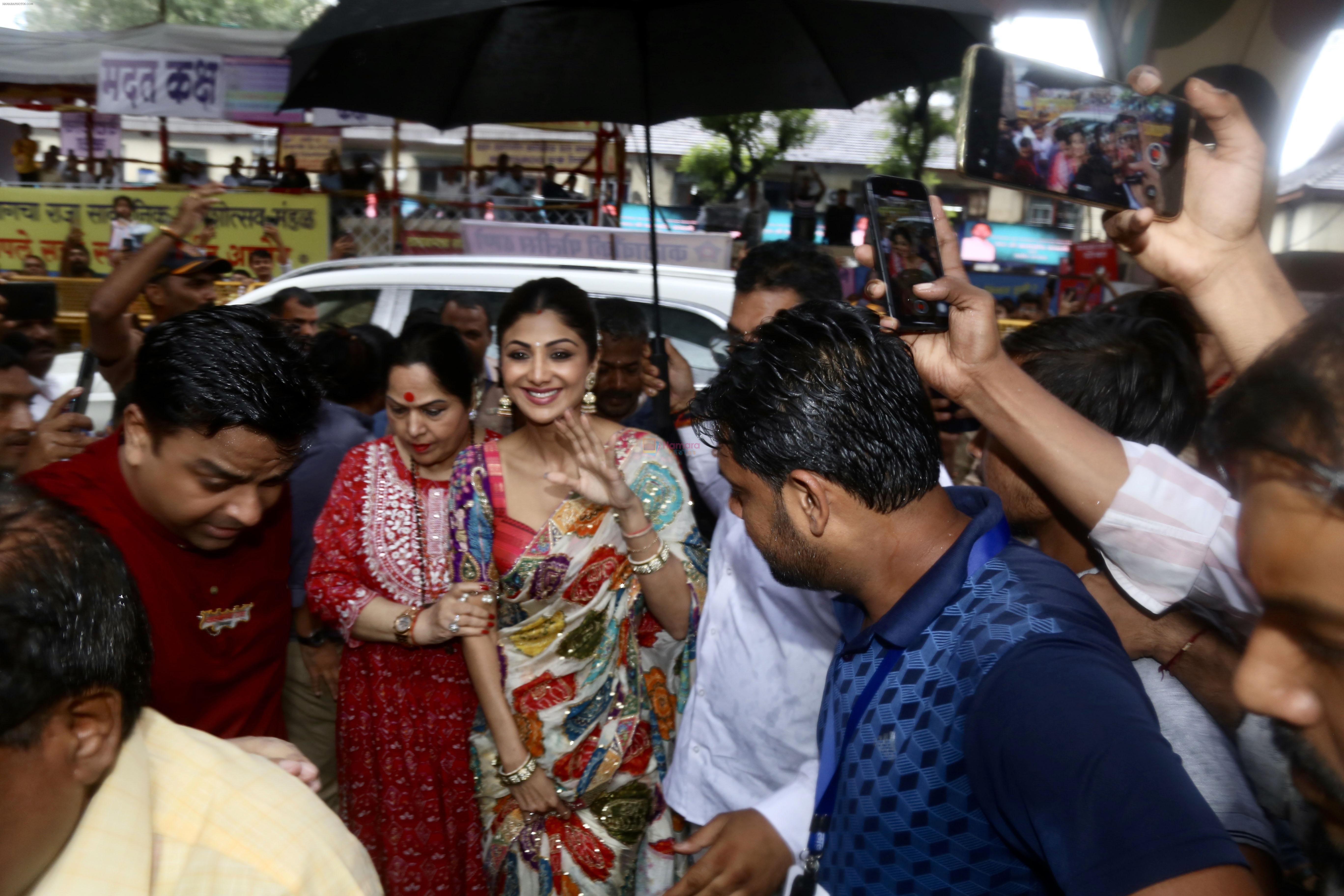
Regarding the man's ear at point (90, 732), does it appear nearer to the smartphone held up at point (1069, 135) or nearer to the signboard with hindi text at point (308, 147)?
the smartphone held up at point (1069, 135)

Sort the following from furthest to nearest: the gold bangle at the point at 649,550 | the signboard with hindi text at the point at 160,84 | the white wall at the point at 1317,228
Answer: the signboard with hindi text at the point at 160,84 → the white wall at the point at 1317,228 → the gold bangle at the point at 649,550

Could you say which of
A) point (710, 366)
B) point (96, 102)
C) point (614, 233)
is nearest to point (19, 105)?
point (96, 102)

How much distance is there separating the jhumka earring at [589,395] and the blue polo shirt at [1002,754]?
4.37ft

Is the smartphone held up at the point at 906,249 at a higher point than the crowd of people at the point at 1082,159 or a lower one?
lower

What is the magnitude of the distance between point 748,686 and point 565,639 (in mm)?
521

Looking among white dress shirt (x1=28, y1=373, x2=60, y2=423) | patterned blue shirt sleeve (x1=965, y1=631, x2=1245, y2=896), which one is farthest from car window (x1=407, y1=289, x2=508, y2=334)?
patterned blue shirt sleeve (x1=965, y1=631, x2=1245, y2=896)

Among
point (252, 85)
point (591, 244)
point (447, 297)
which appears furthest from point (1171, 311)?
point (252, 85)

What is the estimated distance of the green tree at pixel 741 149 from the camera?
23859mm

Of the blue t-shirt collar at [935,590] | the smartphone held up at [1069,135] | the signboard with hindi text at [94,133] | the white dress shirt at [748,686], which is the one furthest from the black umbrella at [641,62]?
the signboard with hindi text at [94,133]

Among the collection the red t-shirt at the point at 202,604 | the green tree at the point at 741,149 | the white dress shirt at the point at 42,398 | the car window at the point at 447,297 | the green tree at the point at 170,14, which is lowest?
the red t-shirt at the point at 202,604

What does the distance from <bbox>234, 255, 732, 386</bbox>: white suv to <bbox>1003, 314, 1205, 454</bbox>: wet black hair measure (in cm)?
332

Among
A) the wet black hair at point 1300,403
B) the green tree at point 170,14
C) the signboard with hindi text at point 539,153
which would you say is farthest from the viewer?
the signboard with hindi text at point 539,153

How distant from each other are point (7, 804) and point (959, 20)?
115 inches

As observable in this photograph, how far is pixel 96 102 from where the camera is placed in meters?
11.8
